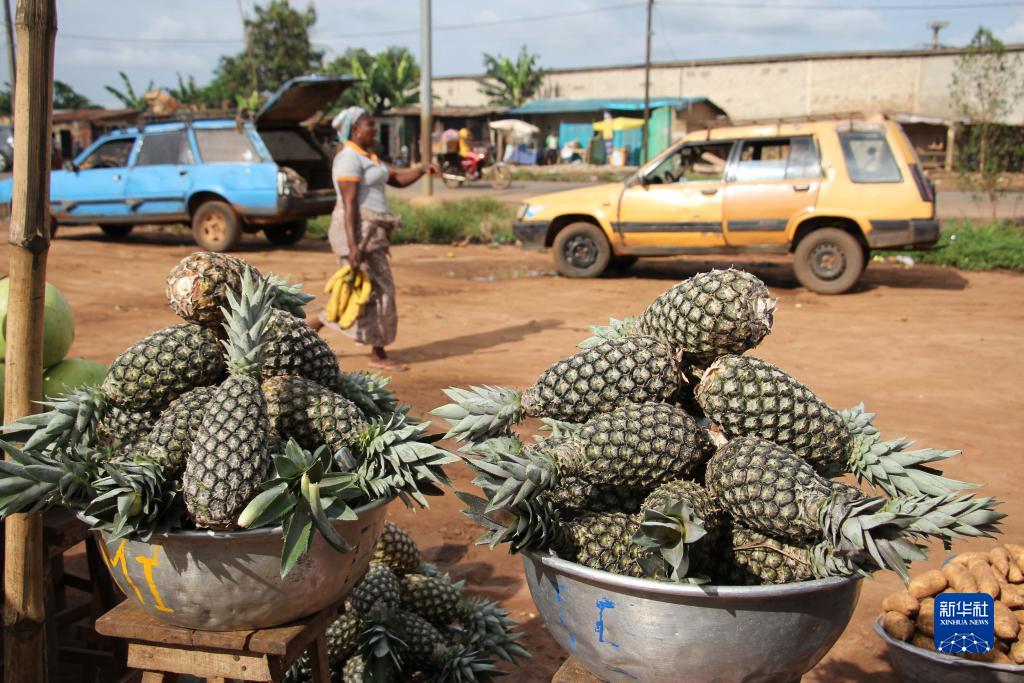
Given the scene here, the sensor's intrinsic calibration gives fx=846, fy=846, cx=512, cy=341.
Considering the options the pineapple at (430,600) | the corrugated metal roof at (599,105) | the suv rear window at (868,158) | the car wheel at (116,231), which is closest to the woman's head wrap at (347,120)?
the pineapple at (430,600)

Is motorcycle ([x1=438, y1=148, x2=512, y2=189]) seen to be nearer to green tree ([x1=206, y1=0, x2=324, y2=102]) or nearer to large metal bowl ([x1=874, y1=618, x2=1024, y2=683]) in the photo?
green tree ([x1=206, y1=0, x2=324, y2=102])

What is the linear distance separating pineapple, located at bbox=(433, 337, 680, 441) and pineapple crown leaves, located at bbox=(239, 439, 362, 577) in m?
0.33

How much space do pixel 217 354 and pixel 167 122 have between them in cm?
1316

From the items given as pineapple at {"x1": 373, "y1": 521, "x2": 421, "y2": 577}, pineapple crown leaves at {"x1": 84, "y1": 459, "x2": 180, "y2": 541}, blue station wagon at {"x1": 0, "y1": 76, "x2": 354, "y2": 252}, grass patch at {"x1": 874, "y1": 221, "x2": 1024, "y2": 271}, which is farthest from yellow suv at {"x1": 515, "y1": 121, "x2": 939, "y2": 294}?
pineapple crown leaves at {"x1": 84, "y1": 459, "x2": 180, "y2": 541}

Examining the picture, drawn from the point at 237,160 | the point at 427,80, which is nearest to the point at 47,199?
the point at 237,160

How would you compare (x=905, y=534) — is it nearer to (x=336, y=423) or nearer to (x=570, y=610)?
(x=570, y=610)

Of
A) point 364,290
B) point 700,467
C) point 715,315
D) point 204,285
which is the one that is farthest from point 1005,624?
point 364,290

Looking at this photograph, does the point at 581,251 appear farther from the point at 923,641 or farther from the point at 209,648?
the point at 209,648

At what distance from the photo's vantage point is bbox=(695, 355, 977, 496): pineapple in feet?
6.40

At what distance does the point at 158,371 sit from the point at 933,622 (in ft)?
9.93

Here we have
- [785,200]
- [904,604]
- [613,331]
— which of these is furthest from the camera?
[785,200]

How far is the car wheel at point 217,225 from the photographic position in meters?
13.6

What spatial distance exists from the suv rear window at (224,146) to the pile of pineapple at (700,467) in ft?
41.0

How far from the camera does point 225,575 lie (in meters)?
1.98
